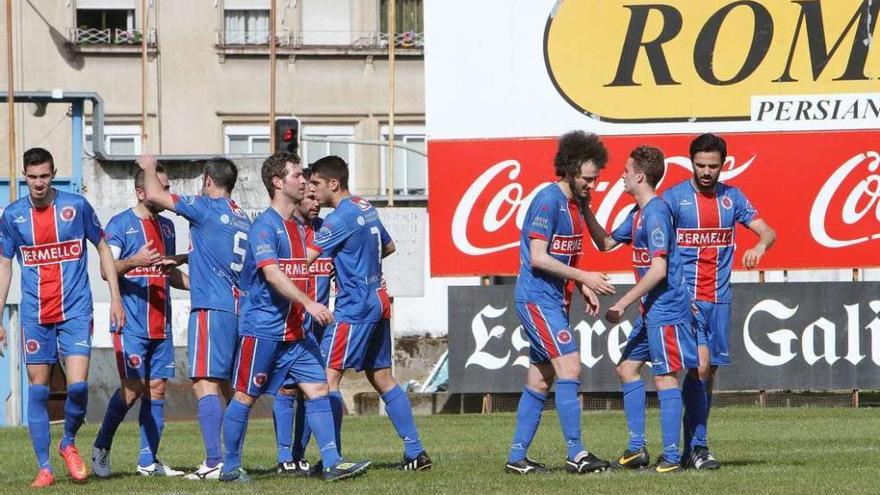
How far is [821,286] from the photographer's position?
72.1ft

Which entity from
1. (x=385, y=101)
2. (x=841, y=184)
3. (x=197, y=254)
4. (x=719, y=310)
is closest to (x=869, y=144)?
(x=841, y=184)

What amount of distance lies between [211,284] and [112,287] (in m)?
0.77

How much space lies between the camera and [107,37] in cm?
4094

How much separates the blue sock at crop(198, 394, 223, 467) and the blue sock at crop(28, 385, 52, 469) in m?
1.06

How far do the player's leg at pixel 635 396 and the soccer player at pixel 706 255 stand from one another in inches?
13.9

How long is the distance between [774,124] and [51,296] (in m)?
13.5

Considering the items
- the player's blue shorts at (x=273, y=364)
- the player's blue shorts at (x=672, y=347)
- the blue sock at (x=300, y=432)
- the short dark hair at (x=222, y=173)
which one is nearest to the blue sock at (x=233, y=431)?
the player's blue shorts at (x=273, y=364)

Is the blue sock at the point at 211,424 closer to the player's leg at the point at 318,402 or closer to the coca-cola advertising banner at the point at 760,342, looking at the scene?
the player's leg at the point at 318,402

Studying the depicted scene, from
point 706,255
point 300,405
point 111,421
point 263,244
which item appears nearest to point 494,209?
point 300,405

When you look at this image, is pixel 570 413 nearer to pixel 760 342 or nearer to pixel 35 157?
pixel 35 157

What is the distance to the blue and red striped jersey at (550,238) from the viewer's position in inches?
442

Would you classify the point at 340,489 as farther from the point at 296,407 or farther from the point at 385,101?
the point at 385,101

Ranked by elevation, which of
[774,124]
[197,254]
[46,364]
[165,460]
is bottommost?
[165,460]

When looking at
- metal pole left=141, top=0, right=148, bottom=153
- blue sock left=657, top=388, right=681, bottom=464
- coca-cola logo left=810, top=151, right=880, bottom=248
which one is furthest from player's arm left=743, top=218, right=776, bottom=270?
metal pole left=141, top=0, right=148, bottom=153
